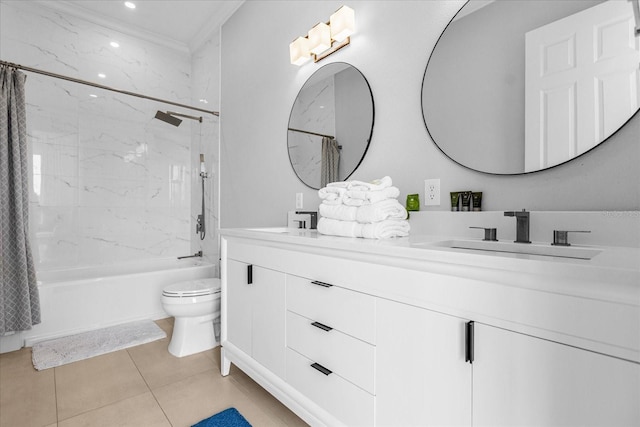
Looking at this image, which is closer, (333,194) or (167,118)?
(333,194)

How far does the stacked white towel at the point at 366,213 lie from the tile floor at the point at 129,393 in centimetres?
92

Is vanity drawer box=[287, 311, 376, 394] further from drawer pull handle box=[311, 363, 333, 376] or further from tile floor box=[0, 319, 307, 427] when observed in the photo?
tile floor box=[0, 319, 307, 427]

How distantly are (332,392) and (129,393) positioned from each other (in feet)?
3.95

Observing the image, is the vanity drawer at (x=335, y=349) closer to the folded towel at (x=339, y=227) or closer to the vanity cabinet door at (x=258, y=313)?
the vanity cabinet door at (x=258, y=313)

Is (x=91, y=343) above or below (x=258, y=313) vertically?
below

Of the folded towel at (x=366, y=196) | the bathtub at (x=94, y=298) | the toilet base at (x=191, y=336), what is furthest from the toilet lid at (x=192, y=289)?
the folded towel at (x=366, y=196)

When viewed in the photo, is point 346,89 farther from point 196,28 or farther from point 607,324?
point 196,28

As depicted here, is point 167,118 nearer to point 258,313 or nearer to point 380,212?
point 258,313

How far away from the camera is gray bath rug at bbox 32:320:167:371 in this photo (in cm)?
202

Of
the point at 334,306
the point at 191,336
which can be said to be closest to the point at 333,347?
the point at 334,306

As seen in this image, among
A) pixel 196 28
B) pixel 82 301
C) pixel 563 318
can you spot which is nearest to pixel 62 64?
pixel 196 28

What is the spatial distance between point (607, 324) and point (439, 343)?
355 mm

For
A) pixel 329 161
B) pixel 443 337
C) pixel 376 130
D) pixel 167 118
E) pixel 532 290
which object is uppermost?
pixel 167 118

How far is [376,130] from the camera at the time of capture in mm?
1636
